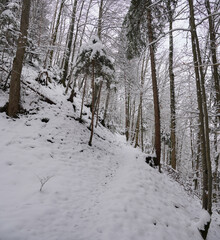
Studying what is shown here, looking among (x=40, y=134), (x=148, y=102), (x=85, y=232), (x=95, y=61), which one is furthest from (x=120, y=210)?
(x=148, y=102)

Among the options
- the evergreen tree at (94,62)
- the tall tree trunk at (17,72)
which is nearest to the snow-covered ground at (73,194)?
the tall tree trunk at (17,72)

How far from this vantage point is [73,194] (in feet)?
12.7

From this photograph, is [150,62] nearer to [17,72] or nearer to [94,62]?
[94,62]

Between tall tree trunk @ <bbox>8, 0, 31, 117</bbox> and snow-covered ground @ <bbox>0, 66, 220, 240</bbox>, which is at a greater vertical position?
tall tree trunk @ <bbox>8, 0, 31, 117</bbox>

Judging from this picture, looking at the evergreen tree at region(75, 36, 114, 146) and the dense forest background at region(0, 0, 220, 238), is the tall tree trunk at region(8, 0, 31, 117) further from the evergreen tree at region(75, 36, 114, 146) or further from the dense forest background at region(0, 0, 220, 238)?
the evergreen tree at region(75, 36, 114, 146)

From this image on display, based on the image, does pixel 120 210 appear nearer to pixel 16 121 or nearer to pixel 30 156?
pixel 30 156

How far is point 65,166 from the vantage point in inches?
194

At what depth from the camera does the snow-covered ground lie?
9.09 ft

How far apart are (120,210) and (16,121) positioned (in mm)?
5368

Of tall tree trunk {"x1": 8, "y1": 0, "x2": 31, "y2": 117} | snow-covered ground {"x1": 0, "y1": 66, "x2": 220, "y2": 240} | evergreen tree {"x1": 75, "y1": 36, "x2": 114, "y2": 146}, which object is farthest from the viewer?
evergreen tree {"x1": 75, "y1": 36, "x2": 114, "y2": 146}

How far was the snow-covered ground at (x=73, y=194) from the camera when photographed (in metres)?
2.77

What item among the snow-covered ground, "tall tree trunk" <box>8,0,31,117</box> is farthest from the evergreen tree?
"tall tree trunk" <box>8,0,31,117</box>

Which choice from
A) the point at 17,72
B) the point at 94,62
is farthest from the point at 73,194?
the point at 94,62

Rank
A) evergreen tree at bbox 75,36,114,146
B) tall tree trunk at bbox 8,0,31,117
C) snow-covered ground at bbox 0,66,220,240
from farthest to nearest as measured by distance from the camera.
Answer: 1. evergreen tree at bbox 75,36,114,146
2. tall tree trunk at bbox 8,0,31,117
3. snow-covered ground at bbox 0,66,220,240
